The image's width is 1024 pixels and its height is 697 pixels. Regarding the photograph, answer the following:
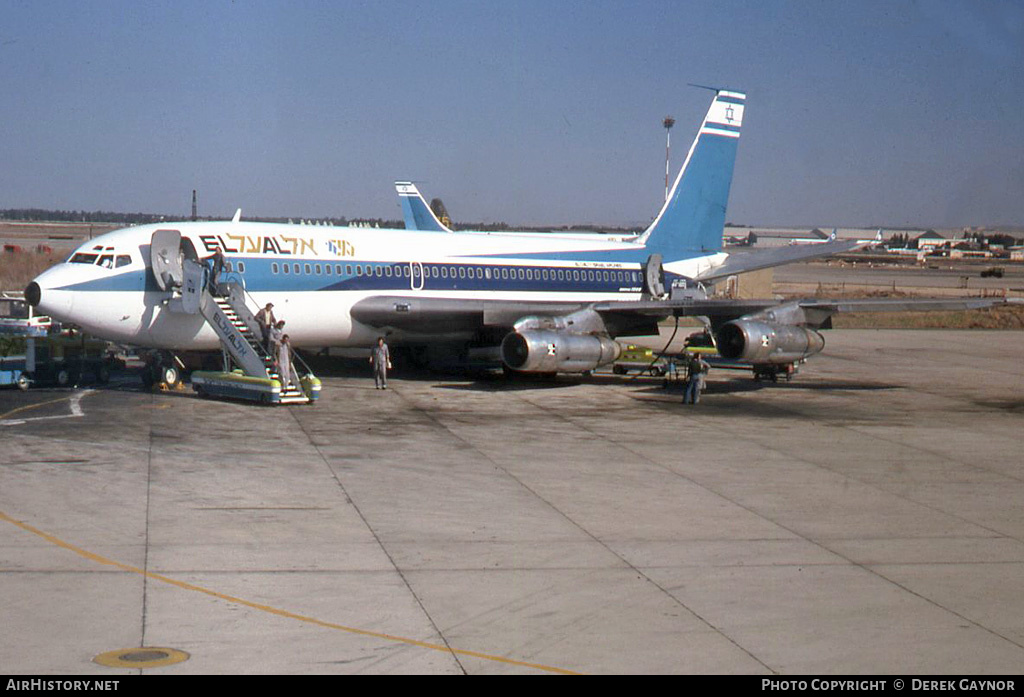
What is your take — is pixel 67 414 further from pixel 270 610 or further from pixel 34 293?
pixel 270 610

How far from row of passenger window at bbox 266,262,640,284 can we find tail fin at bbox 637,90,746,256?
208 cm

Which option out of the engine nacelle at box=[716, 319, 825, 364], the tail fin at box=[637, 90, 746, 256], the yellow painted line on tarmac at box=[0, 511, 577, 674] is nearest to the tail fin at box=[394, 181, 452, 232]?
the tail fin at box=[637, 90, 746, 256]

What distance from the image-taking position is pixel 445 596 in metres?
12.5

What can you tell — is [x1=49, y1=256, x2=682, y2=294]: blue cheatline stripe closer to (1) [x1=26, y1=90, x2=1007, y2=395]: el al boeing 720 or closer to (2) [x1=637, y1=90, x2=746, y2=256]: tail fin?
(1) [x1=26, y1=90, x2=1007, y2=395]: el al boeing 720

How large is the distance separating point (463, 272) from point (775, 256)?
10364 millimetres

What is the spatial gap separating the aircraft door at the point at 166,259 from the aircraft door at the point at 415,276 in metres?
7.06

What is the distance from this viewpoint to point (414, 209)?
68062 millimetres

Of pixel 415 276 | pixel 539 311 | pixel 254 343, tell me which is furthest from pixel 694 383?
pixel 254 343

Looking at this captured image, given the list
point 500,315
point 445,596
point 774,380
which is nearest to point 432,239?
point 500,315

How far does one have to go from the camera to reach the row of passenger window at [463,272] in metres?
31.6

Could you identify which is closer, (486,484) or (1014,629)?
(1014,629)

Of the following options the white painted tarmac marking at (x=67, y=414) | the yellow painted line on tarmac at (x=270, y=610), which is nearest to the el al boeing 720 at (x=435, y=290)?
the white painted tarmac marking at (x=67, y=414)
